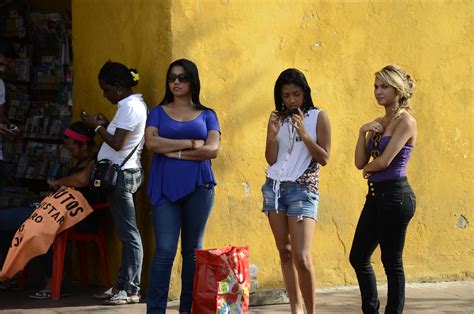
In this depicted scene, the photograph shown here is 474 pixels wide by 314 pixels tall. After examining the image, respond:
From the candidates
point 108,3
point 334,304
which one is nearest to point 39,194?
point 108,3

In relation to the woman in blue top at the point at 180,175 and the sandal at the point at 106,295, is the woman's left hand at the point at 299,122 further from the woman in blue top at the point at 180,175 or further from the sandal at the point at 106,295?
the sandal at the point at 106,295

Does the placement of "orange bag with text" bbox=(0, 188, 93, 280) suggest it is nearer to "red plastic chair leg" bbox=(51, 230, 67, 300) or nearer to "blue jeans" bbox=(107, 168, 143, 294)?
"red plastic chair leg" bbox=(51, 230, 67, 300)

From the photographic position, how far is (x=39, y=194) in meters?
10.6

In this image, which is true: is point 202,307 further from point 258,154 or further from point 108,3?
point 108,3

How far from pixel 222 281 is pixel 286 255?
1.60 ft

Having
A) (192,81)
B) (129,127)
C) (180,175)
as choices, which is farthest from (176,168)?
(129,127)

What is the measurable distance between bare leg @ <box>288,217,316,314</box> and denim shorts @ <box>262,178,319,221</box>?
1.9 inches

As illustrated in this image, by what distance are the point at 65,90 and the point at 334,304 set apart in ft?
12.8

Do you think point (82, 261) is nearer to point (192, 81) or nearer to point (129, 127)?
point (129, 127)

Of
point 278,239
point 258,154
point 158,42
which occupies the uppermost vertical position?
point 158,42

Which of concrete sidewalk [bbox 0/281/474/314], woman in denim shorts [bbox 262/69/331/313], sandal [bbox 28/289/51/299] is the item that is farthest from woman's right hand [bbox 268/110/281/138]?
sandal [bbox 28/289/51/299]

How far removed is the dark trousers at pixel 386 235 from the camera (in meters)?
7.05

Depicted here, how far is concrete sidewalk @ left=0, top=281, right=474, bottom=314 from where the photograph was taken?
8102 mm

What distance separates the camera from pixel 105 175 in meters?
8.08
